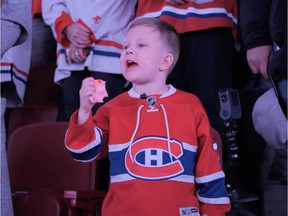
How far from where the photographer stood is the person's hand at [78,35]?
6.55 ft

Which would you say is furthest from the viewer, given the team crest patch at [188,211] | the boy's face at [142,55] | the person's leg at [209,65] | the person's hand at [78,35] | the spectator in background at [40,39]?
the spectator in background at [40,39]

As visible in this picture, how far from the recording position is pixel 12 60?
2.11 m

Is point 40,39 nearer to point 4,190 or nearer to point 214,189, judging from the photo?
point 4,190

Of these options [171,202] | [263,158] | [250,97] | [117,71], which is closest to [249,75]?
[250,97]

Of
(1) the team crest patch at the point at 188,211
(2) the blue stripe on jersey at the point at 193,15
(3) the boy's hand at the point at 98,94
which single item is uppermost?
(2) the blue stripe on jersey at the point at 193,15

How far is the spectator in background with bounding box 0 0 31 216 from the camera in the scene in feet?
4.86

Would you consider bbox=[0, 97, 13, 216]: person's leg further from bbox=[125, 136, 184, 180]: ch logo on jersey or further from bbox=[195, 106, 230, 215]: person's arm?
bbox=[195, 106, 230, 215]: person's arm

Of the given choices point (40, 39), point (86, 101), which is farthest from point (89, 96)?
point (40, 39)

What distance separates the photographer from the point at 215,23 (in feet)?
5.98

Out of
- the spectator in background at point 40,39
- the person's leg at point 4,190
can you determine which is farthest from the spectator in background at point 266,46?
the spectator in background at point 40,39

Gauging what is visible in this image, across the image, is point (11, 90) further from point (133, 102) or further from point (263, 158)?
point (263, 158)

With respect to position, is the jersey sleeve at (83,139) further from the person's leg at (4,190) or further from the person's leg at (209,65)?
the person's leg at (209,65)

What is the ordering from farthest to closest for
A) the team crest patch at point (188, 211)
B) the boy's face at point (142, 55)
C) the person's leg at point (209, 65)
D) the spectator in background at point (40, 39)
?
1. the spectator in background at point (40, 39)
2. the person's leg at point (209, 65)
3. the boy's face at point (142, 55)
4. the team crest patch at point (188, 211)

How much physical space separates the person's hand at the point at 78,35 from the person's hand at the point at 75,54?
18 millimetres
